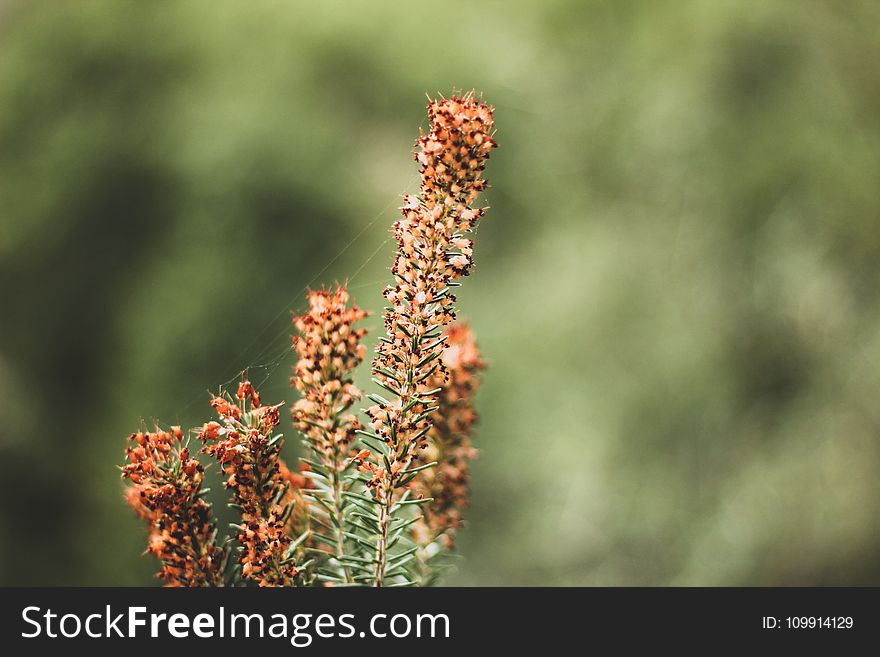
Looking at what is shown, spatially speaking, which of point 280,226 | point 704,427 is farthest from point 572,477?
point 280,226

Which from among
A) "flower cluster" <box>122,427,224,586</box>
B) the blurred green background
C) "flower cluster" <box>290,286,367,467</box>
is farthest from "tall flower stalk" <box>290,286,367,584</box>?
the blurred green background

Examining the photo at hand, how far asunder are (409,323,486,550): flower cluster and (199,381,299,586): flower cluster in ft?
0.67

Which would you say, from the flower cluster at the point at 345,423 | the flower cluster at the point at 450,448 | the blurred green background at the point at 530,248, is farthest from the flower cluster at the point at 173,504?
the blurred green background at the point at 530,248

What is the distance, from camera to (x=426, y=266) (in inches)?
25.4

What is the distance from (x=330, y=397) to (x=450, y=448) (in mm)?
243

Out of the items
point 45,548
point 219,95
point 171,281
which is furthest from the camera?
point 219,95

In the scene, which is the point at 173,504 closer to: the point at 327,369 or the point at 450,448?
the point at 327,369

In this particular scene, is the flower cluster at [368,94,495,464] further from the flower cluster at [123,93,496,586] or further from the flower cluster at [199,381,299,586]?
the flower cluster at [199,381,299,586]

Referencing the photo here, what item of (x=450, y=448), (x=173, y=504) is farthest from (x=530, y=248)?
(x=173, y=504)

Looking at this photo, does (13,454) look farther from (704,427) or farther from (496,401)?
(704,427)

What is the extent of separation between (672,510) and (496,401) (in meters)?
0.55

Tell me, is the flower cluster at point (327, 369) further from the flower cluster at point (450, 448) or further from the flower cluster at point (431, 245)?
the flower cluster at point (450, 448)

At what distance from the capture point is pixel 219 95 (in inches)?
81.5

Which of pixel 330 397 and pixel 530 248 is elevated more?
pixel 530 248
